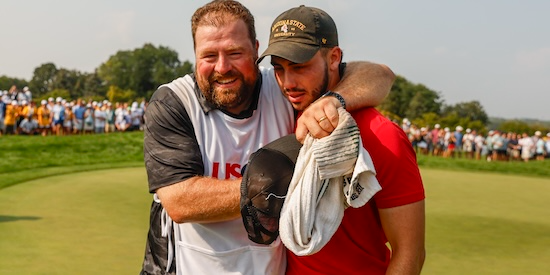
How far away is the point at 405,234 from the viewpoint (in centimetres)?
287

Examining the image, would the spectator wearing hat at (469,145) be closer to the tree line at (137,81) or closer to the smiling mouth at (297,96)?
the smiling mouth at (297,96)

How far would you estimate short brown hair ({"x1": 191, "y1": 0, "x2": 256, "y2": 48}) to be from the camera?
320cm

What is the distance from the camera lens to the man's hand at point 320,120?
99.9 inches

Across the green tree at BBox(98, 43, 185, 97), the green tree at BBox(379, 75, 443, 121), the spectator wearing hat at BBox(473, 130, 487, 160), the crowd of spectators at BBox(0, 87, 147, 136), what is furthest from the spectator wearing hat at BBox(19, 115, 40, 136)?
the green tree at BBox(98, 43, 185, 97)

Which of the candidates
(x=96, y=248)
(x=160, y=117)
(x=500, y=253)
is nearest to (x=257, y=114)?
(x=160, y=117)

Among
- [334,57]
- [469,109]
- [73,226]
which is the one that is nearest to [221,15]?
[334,57]

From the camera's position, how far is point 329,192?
2.57m

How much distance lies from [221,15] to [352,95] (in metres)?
0.78

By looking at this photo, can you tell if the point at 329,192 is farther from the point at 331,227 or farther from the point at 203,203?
the point at 203,203

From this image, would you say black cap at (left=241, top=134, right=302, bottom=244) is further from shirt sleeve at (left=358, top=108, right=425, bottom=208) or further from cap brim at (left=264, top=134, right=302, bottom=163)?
shirt sleeve at (left=358, top=108, right=425, bottom=208)

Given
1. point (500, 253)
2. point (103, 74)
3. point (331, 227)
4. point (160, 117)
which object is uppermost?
point (103, 74)

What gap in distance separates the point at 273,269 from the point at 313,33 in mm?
1192

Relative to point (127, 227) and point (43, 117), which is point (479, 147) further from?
point (127, 227)

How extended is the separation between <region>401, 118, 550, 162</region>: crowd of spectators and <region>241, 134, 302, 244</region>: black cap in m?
30.1
